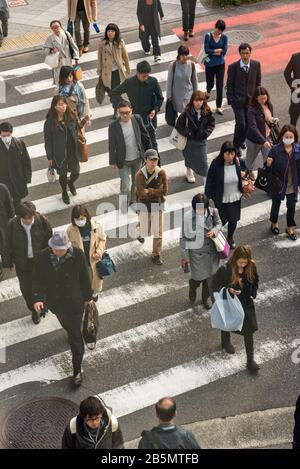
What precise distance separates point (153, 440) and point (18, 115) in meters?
9.82

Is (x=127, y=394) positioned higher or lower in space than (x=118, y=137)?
lower

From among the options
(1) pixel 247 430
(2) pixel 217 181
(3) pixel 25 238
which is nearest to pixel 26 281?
(3) pixel 25 238

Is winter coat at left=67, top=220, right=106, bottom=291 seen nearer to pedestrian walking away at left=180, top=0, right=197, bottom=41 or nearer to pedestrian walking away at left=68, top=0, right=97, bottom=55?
pedestrian walking away at left=68, top=0, right=97, bottom=55

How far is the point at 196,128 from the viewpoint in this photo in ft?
42.1

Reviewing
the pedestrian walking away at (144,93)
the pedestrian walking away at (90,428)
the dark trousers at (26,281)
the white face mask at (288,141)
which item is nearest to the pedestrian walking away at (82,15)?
the pedestrian walking away at (144,93)

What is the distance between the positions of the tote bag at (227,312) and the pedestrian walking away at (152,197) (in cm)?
229

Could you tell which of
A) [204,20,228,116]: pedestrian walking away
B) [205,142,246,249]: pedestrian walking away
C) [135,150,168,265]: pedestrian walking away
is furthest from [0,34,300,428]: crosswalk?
[204,20,228,116]: pedestrian walking away

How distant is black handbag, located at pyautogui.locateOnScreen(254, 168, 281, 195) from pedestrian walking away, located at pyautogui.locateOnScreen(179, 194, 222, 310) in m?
1.80

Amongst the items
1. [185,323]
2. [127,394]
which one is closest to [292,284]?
[185,323]

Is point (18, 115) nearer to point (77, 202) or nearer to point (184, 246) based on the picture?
point (77, 202)

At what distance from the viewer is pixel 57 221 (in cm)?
1296

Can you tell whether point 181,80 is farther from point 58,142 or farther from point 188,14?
point 188,14

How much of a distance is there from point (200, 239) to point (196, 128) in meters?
2.87
